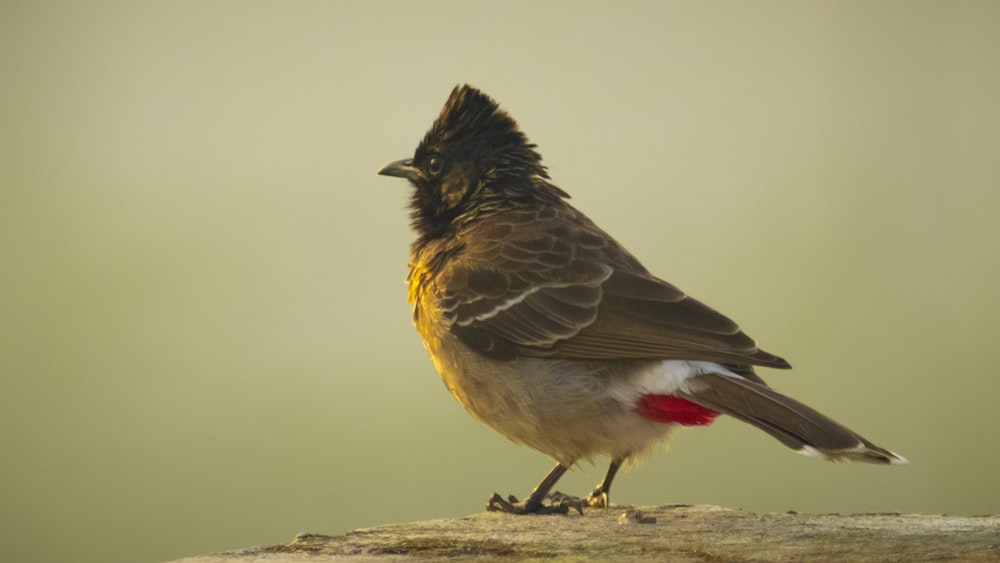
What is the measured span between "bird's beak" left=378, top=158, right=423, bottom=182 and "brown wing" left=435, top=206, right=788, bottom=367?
482mm

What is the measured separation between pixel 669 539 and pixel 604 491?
3.09 feet

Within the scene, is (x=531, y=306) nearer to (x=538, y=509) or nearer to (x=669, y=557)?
(x=538, y=509)

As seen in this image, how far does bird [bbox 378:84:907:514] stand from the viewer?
149 inches

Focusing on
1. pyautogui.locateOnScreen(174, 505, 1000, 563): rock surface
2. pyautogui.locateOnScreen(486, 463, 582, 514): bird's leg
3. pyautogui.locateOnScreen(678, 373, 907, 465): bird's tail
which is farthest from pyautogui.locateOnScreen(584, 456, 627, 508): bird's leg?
pyautogui.locateOnScreen(678, 373, 907, 465): bird's tail

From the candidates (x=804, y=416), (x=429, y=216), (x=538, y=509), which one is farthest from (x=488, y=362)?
(x=804, y=416)

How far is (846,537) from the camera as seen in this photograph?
327 cm

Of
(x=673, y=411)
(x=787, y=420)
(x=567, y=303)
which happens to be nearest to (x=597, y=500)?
(x=673, y=411)

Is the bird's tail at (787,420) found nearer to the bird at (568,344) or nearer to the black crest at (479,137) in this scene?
the bird at (568,344)

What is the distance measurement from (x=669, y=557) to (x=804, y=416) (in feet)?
2.37

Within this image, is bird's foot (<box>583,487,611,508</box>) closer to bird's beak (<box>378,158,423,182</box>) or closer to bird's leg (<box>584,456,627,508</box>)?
bird's leg (<box>584,456,627,508</box>)

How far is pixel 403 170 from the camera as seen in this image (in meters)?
4.88

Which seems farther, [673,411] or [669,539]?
[673,411]

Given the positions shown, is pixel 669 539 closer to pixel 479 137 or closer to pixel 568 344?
pixel 568 344

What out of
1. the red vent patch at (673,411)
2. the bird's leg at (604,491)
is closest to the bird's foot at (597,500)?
the bird's leg at (604,491)
